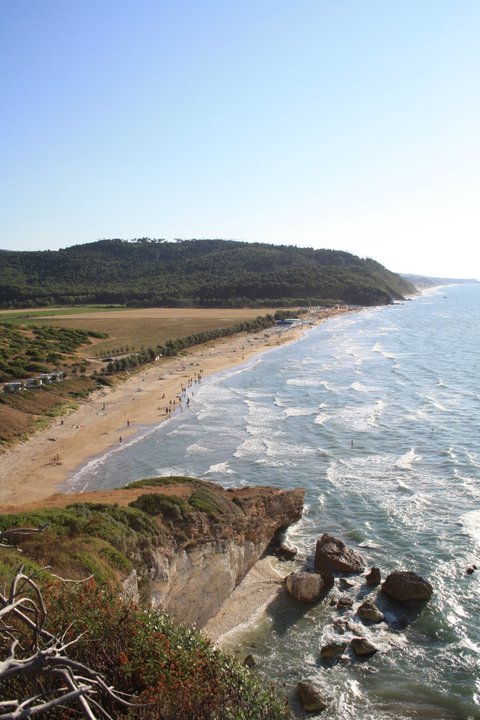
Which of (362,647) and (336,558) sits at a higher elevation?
(336,558)

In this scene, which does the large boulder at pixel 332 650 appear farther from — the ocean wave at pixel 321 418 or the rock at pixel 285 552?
the ocean wave at pixel 321 418

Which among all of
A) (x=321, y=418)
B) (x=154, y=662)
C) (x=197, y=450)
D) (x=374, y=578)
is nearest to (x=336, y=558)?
(x=374, y=578)

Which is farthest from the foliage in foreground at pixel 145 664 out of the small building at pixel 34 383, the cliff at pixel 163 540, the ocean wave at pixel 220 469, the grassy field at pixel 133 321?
the grassy field at pixel 133 321

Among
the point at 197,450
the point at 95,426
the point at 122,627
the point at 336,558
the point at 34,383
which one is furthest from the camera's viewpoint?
the point at 34,383

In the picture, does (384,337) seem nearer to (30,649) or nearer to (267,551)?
(267,551)

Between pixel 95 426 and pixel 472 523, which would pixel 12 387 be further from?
pixel 472 523

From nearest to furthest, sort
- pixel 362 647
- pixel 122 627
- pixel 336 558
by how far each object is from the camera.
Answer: pixel 122 627
pixel 362 647
pixel 336 558

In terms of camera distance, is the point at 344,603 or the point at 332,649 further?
the point at 344,603

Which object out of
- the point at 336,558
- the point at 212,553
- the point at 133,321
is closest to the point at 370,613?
the point at 336,558

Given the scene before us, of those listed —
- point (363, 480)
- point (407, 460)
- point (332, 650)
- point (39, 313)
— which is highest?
point (39, 313)
